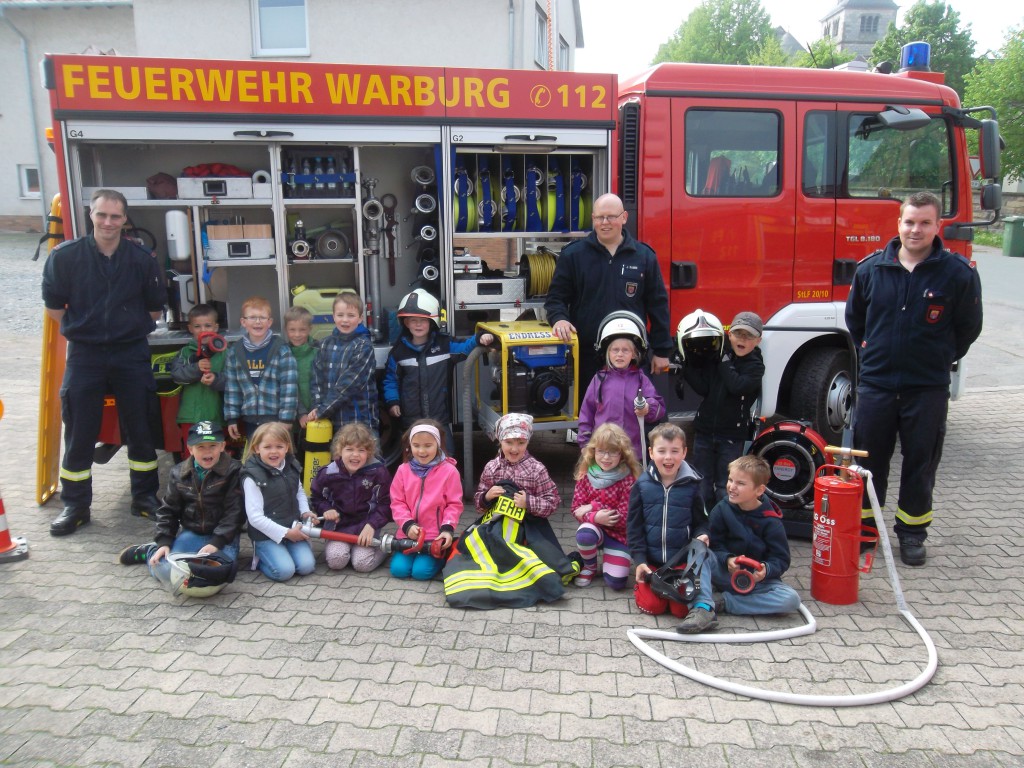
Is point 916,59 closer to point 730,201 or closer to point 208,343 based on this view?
point 730,201

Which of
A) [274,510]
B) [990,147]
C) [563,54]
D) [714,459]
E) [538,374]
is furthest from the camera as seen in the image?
[563,54]

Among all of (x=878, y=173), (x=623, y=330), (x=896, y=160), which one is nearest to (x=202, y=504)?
(x=623, y=330)

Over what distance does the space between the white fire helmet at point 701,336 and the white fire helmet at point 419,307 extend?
1633mm

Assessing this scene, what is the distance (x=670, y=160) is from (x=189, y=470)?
3.69m

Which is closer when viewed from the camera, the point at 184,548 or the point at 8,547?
the point at 184,548

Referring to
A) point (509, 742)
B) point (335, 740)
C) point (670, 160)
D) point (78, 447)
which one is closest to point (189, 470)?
point (78, 447)

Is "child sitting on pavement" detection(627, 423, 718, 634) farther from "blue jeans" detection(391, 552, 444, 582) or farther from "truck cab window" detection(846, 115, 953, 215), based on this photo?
"truck cab window" detection(846, 115, 953, 215)

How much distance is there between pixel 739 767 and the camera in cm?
276

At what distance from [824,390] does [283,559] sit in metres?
3.98

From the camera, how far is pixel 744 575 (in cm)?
383

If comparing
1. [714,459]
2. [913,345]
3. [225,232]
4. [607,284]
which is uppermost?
[225,232]

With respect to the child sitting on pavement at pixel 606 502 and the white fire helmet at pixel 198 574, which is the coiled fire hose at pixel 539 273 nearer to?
the child sitting on pavement at pixel 606 502

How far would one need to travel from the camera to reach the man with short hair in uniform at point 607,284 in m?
5.15

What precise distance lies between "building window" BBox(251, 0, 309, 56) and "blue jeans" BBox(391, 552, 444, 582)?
10077 mm
